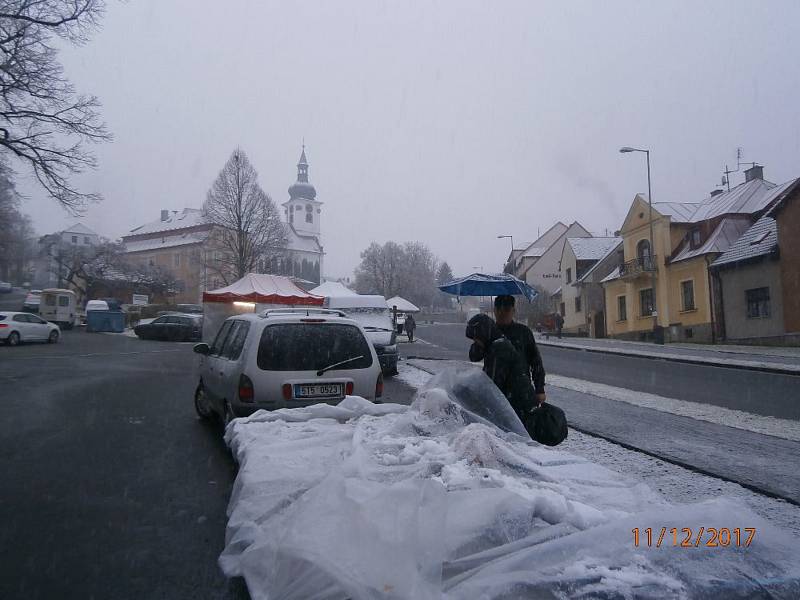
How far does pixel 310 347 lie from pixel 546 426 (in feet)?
9.44

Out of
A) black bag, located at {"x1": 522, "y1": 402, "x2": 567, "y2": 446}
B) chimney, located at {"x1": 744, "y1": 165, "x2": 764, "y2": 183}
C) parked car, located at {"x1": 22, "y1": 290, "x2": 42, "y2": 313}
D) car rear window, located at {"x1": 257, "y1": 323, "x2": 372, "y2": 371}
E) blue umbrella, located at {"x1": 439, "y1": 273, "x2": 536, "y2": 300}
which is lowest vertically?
black bag, located at {"x1": 522, "y1": 402, "x2": 567, "y2": 446}

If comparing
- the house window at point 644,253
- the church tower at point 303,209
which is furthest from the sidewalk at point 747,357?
the church tower at point 303,209

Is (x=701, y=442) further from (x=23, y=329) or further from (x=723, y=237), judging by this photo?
(x=23, y=329)

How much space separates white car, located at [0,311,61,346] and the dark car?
218 inches

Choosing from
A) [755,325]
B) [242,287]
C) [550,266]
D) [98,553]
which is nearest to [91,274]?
[242,287]

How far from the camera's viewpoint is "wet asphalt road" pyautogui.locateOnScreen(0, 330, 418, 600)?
3203 mm

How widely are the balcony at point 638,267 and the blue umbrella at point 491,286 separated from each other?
28.1 meters

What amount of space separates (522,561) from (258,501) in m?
1.82

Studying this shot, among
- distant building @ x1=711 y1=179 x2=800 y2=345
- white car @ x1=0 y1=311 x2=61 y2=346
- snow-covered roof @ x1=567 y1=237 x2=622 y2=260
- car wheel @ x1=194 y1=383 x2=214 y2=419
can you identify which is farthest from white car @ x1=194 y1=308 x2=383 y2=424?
snow-covered roof @ x1=567 y1=237 x2=622 y2=260

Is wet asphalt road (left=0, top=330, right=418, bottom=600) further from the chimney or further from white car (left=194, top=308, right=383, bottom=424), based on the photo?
the chimney

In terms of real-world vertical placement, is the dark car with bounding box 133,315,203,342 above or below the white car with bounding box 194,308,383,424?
above

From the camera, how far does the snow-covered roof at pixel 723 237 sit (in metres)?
30.4

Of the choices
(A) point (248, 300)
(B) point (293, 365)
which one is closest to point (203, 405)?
(B) point (293, 365)

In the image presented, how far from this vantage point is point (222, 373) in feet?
22.5
